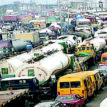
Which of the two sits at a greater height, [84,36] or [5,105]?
[5,105]

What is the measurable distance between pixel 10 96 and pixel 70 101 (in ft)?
7.61

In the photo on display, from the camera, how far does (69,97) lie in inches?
758

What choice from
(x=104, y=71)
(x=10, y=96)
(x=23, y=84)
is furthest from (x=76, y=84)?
(x=104, y=71)

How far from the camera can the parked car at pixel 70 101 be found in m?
18.4

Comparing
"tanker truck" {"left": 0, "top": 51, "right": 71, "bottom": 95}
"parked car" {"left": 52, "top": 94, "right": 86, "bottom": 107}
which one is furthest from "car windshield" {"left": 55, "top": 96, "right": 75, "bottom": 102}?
"tanker truck" {"left": 0, "top": 51, "right": 71, "bottom": 95}

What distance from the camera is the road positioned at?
21.4 metres

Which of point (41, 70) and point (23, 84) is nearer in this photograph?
point (23, 84)

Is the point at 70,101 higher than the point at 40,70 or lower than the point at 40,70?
lower

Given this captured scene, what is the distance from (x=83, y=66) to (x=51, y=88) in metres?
8.33

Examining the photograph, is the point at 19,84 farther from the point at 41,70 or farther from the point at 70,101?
the point at 70,101

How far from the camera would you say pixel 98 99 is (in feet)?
73.8

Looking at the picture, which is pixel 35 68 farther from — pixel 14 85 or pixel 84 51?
pixel 84 51

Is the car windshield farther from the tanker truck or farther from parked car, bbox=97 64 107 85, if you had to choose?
parked car, bbox=97 64 107 85

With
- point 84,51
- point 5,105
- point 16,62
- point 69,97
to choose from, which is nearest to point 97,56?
point 84,51
